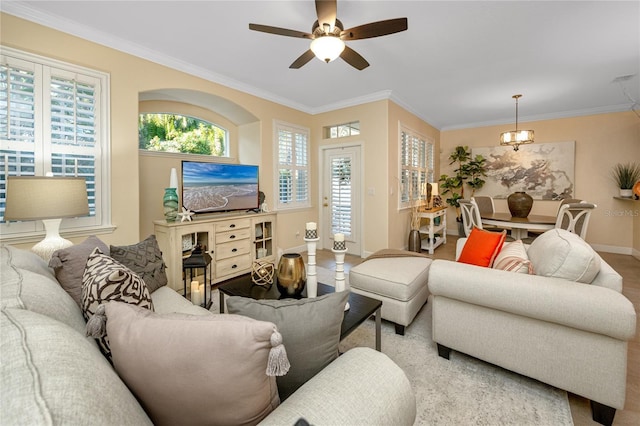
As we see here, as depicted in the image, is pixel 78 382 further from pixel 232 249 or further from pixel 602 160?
pixel 602 160

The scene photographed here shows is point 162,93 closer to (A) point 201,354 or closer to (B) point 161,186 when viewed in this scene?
(B) point 161,186

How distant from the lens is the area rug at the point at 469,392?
146 centimetres

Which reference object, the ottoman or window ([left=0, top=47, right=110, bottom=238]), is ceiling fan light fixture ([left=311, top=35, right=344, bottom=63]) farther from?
window ([left=0, top=47, right=110, bottom=238])

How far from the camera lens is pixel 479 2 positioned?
2.25 m

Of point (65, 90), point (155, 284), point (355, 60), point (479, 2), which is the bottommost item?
point (155, 284)

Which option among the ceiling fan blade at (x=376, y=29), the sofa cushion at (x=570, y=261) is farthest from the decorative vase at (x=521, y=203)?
the ceiling fan blade at (x=376, y=29)

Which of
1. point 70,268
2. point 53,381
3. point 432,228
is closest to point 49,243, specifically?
point 70,268

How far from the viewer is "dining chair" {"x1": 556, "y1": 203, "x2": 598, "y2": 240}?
10.4 ft

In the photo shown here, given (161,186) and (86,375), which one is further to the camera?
(161,186)

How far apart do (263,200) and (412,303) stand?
2820 mm

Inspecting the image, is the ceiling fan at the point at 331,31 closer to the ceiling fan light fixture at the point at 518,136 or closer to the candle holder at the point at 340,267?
the candle holder at the point at 340,267

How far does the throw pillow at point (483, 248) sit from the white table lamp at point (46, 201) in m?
3.02

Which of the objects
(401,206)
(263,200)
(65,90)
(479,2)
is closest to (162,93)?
(65,90)

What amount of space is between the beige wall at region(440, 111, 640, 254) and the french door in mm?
4082
